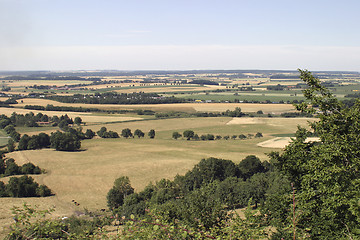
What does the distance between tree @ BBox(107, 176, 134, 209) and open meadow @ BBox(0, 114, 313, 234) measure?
146 cm

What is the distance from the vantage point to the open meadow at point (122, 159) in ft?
153

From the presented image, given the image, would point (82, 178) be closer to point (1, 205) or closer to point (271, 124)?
point (1, 205)

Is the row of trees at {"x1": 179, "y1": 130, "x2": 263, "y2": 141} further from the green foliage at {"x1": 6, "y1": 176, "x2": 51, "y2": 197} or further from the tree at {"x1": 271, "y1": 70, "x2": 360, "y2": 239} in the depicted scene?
the tree at {"x1": 271, "y1": 70, "x2": 360, "y2": 239}

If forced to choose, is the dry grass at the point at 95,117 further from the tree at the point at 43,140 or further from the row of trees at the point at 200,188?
the row of trees at the point at 200,188

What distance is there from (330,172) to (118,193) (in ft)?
114

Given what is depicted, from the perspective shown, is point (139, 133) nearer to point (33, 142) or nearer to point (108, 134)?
point (108, 134)

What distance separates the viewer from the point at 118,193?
4459cm

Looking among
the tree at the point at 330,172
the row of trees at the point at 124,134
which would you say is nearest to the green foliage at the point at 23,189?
the row of trees at the point at 124,134

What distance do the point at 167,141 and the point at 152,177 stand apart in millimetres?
28098

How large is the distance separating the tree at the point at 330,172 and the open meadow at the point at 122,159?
24.1m

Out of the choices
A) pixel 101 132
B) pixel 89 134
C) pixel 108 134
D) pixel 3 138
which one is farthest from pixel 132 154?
pixel 3 138

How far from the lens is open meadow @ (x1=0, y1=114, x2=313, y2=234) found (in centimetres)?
4654

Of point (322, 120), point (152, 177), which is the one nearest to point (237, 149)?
point (152, 177)

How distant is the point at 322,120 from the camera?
1625 cm
